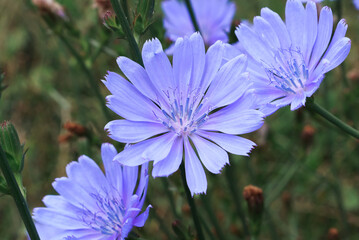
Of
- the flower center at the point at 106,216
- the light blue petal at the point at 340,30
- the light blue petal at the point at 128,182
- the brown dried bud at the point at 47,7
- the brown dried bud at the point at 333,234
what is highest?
the brown dried bud at the point at 47,7

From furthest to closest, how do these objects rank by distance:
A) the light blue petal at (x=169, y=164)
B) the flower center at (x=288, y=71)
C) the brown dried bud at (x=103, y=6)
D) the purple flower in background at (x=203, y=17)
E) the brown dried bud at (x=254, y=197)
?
the purple flower in background at (x=203, y=17) → the brown dried bud at (x=103, y=6) → the brown dried bud at (x=254, y=197) → the flower center at (x=288, y=71) → the light blue petal at (x=169, y=164)

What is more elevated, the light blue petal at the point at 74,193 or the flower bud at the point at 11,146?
the flower bud at the point at 11,146

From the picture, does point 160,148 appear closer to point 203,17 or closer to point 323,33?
point 323,33

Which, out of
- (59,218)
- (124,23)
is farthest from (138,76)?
(59,218)

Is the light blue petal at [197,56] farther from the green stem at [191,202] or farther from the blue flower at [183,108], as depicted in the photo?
the green stem at [191,202]

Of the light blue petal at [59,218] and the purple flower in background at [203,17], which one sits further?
the purple flower in background at [203,17]

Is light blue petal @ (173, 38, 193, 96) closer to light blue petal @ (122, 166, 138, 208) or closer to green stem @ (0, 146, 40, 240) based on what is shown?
light blue petal @ (122, 166, 138, 208)

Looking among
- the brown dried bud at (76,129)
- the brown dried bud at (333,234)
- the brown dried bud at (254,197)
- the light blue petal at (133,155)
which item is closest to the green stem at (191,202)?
the light blue petal at (133,155)

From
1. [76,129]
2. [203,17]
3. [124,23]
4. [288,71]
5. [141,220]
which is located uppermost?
[203,17]
